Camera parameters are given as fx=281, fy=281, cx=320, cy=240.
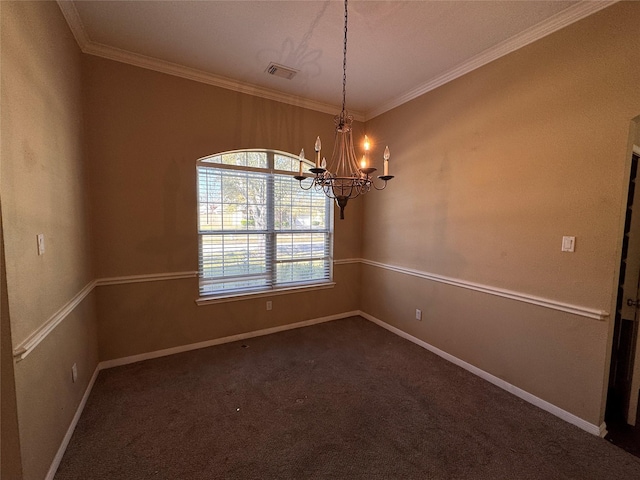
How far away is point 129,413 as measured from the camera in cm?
209

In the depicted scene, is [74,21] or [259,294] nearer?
[74,21]

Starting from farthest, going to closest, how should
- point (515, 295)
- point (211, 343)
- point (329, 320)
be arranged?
point (329, 320)
point (211, 343)
point (515, 295)

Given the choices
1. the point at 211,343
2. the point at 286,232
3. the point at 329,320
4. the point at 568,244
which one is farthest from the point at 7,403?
the point at 568,244

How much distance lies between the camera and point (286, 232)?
3705 mm

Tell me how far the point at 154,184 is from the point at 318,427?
8.65 feet

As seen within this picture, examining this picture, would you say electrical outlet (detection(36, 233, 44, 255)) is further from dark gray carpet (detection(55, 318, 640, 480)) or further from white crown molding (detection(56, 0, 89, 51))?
white crown molding (detection(56, 0, 89, 51))

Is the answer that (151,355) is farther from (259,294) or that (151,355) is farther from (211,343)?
(259,294)

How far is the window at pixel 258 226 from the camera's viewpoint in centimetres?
321

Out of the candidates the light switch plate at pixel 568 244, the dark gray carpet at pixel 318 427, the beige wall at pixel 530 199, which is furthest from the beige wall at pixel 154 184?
the light switch plate at pixel 568 244

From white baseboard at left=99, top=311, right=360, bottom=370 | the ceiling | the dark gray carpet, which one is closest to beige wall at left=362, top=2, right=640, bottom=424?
the ceiling

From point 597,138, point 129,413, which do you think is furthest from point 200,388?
point 597,138

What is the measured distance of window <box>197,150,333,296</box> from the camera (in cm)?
321

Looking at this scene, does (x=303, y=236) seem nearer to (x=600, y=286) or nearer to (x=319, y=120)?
(x=319, y=120)

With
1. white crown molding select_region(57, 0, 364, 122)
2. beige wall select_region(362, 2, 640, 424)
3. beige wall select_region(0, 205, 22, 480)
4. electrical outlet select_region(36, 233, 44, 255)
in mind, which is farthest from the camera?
white crown molding select_region(57, 0, 364, 122)
